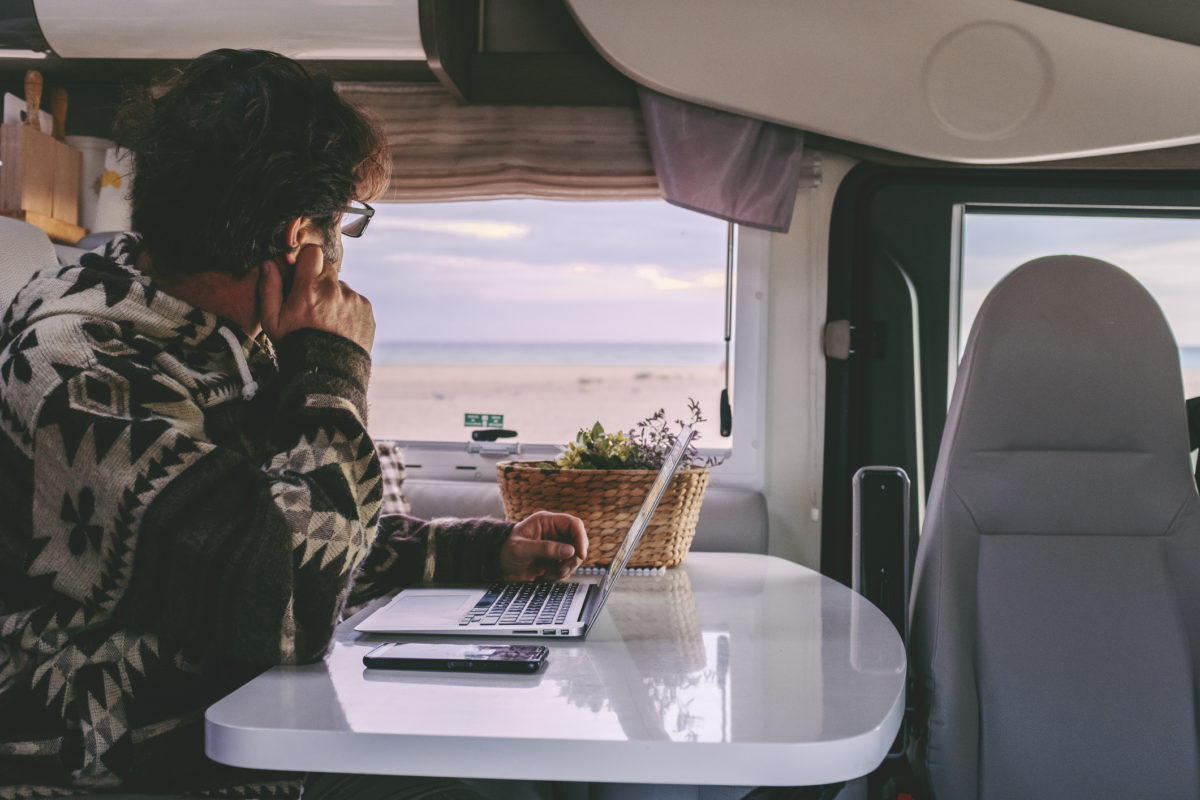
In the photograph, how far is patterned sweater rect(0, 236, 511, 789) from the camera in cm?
88

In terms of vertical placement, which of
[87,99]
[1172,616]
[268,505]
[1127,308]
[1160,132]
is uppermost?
[87,99]

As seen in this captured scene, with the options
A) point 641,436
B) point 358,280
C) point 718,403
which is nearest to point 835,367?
point 718,403

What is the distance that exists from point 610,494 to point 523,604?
373 millimetres

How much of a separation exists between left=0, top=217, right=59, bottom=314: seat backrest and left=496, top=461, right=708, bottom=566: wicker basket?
2.75 feet

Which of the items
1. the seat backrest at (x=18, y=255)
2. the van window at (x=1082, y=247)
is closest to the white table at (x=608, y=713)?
the seat backrest at (x=18, y=255)

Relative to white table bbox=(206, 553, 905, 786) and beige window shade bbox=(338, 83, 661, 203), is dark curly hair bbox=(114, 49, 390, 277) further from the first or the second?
beige window shade bbox=(338, 83, 661, 203)

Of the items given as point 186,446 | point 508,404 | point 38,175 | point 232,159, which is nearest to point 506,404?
point 508,404

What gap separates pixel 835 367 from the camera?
2.34m

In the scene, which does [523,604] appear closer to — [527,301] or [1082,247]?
[527,301]

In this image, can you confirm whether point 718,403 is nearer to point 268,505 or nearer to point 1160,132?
point 1160,132

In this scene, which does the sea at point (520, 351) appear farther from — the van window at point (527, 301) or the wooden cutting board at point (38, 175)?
the wooden cutting board at point (38, 175)

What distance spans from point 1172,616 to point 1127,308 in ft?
1.61

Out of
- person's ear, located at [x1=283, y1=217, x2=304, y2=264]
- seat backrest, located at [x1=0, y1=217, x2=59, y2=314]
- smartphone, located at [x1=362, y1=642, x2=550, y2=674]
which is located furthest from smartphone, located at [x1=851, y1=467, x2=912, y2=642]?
seat backrest, located at [x1=0, y1=217, x2=59, y2=314]

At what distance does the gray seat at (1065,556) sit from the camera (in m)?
1.36
